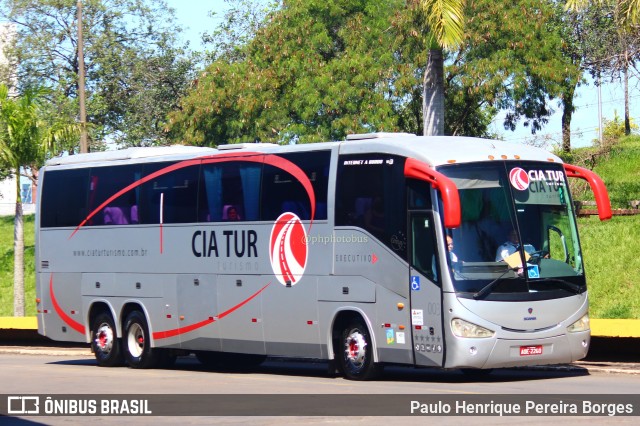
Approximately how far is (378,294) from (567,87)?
29384mm

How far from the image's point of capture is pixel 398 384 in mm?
16156

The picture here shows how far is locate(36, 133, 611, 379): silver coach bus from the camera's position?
16.0m

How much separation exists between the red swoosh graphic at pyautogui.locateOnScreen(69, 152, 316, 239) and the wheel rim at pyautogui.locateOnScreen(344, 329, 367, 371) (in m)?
1.91

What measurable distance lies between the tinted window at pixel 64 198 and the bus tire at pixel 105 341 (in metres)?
2.02

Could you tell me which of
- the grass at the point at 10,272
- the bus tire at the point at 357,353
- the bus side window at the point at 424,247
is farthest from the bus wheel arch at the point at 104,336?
the grass at the point at 10,272

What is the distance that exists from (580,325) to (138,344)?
8.77 meters

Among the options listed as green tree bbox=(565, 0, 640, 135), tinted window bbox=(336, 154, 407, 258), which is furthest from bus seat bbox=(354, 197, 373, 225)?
green tree bbox=(565, 0, 640, 135)

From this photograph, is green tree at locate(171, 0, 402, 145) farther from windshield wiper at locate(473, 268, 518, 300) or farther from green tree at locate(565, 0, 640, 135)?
windshield wiper at locate(473, 268, 518, 300)

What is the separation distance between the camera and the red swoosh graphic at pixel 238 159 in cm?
1814

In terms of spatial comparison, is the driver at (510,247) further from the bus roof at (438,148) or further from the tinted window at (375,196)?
the tinted window at (375,196)

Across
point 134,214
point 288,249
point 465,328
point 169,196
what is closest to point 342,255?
point 288,249

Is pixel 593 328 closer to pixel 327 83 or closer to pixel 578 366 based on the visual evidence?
pixel 578 366

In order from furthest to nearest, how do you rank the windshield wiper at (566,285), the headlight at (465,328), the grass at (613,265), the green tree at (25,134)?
the green tree at (25,134) → the grass at (613,265) → the windshield wiper at (566,285) → the headlight at (465,328)

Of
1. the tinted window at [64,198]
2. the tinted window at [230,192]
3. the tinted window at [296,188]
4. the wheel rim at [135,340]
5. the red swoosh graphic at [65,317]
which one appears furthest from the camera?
Answer: the tinted window at [64,198]
